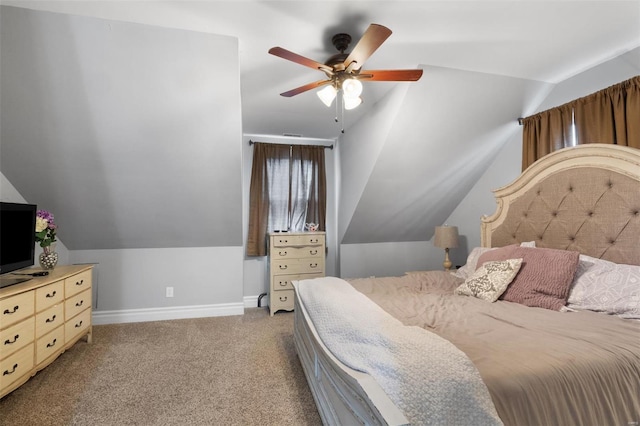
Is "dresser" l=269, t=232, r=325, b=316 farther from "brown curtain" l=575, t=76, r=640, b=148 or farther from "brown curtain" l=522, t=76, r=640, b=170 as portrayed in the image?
"brown curtain" l=575, t=76, r=640, b=148

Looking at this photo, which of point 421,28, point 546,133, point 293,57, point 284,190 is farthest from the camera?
point 284,190

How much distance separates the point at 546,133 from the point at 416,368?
8.77 ft

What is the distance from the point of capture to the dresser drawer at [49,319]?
2.04m

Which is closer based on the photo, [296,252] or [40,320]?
[40,320]

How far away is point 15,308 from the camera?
183cm

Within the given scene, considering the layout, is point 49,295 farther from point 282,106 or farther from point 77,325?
point 282,106

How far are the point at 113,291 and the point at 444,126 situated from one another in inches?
151

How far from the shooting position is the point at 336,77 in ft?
6.09

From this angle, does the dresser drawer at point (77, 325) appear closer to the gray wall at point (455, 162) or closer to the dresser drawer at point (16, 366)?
the dresser drawer at point (16, 366)

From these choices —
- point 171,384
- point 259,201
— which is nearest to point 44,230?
point 171,384

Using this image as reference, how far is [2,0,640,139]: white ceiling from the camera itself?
170 centimetres

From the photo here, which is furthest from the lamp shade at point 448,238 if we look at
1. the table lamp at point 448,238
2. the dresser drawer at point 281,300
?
the dresser drawer at point 281,300

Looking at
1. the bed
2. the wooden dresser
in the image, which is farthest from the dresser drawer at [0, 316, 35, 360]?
→ the bed

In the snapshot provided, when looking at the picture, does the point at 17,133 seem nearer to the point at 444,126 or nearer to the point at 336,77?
the point at 336,77
